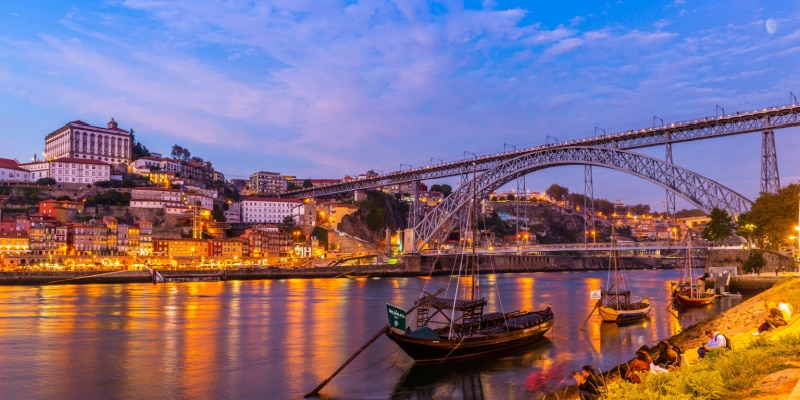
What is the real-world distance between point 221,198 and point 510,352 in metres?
89.3

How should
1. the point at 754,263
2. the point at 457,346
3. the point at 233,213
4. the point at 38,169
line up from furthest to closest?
the point at 233,213, the point at 38,169, the point at 754,263, the point at 457,346

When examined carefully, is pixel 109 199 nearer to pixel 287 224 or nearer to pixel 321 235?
pixel 287 224

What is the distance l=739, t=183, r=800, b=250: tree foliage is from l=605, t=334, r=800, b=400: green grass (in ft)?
109

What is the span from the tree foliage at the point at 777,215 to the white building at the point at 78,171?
8521 cm

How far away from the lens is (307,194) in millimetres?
103875

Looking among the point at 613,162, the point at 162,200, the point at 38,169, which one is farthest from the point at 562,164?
the point at 38,169

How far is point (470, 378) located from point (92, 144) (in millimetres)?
102348

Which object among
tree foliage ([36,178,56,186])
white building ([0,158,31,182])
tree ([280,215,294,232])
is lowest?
tree ([280,215,294,232])

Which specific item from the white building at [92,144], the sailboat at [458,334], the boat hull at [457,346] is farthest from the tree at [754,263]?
the white building at [92,144]

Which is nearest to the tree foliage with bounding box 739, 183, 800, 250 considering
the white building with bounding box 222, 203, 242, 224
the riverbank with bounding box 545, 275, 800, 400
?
the riverbank with bounding box 545, 275, 800, 400

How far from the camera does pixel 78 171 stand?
90500 millimetres

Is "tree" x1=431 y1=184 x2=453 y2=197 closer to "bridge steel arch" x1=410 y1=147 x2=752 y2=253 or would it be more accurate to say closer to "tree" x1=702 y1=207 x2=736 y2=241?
"bridge steel arch" x1=410 y1=147 x2=752 y2=253

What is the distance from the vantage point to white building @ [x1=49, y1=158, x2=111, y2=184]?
8969 centimetres

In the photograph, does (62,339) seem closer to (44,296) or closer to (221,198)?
(44,296)
